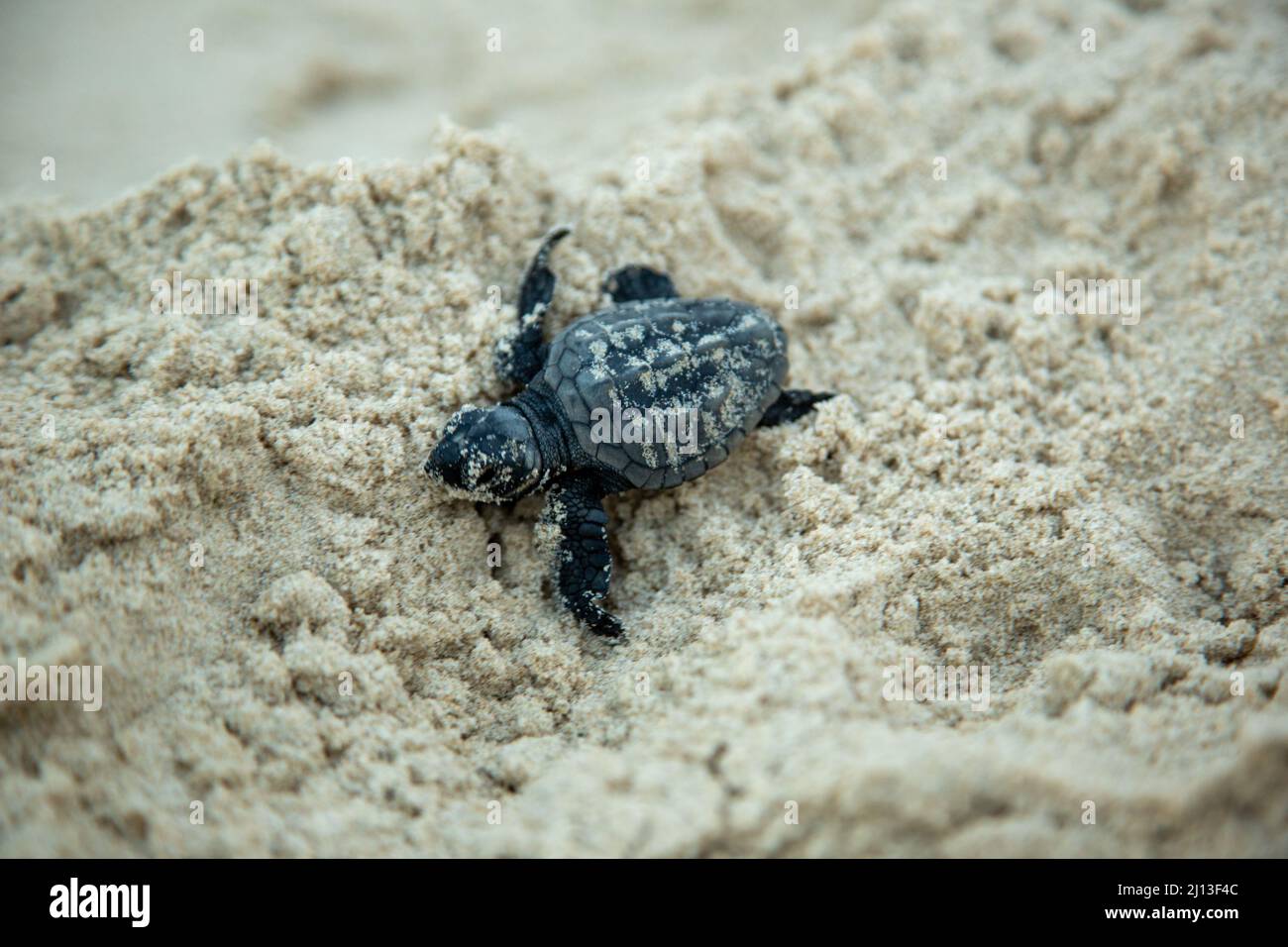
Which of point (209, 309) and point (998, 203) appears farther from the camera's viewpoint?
point (998, 203)

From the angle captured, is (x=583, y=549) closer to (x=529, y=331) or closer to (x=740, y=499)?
(x=740, y=499)

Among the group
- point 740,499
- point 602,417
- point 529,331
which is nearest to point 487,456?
point 602,417

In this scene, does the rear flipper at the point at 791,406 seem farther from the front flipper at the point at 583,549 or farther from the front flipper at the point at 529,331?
the front flipper at the point at 529,331

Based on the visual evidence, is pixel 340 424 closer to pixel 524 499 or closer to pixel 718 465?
pixel 524 499

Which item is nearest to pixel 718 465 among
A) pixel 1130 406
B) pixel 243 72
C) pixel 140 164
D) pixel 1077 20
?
pixel 1130 406

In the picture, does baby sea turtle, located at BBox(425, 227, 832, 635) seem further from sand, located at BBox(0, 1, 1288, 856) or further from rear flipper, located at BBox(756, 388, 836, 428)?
sand, located at BBox(0, 1, 1288, 856)
